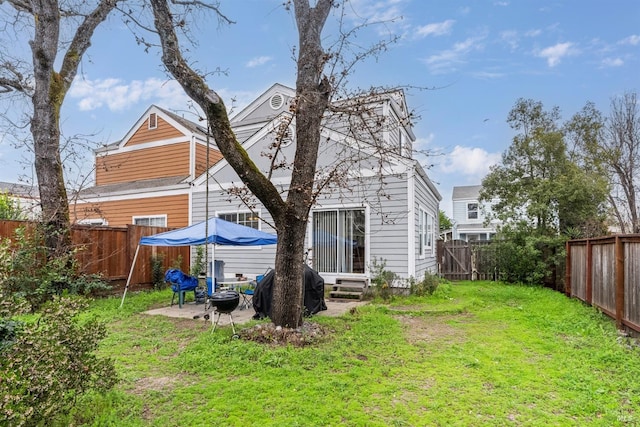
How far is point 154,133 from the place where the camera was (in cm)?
1572

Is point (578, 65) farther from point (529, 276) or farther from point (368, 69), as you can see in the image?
point (368, 69)

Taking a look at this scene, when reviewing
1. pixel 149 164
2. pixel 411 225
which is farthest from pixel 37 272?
pixel 411 225

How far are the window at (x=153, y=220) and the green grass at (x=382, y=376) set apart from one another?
737 centimetres

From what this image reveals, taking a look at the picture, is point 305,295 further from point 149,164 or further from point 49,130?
point 149,164

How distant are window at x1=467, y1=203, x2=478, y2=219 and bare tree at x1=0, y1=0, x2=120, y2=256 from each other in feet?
80.2

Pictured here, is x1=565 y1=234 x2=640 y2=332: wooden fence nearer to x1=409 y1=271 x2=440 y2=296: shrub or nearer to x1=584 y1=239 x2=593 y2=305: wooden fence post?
x1=584 y1=239 x2=593 y2=305: wooden fence post


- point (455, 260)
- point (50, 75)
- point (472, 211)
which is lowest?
point (455, 260)

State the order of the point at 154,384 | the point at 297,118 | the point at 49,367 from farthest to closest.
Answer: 1. the point at 297,118
2. the point at 154,384
3. the point at 49,367

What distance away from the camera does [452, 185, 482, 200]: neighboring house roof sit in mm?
27080

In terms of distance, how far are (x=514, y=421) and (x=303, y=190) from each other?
3.83m

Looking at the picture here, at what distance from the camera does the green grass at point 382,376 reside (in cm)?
319

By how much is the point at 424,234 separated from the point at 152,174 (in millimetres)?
11501

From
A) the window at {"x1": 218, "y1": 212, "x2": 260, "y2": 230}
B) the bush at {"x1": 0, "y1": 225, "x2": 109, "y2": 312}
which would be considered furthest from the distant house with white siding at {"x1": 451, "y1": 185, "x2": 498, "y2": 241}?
the bush at {"x1": 0, "y1": 225, "x2": 109, "y2": 312}

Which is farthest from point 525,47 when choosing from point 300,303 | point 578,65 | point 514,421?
point 514,421
